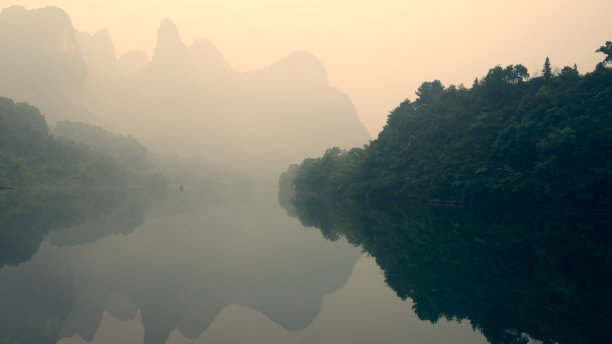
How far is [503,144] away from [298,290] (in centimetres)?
4224

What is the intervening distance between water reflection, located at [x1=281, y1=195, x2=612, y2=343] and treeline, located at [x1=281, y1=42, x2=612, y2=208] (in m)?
18.4

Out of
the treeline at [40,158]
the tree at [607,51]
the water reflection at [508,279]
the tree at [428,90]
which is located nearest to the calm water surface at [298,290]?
the water reflection at [508,279]

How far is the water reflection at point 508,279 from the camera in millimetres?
7948

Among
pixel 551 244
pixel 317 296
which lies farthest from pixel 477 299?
pixel 551 244

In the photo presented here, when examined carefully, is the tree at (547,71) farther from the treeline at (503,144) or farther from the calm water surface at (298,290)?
the calm water surface at (298,290)

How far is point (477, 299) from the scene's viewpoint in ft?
31.8

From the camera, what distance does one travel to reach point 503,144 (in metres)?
46.1

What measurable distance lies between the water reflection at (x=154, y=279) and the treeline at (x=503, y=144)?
29723 millimetres

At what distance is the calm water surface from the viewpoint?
773cm

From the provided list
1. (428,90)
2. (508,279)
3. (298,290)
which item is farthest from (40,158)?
(508,279)

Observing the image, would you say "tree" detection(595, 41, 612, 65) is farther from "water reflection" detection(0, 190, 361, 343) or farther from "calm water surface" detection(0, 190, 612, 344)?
"water reflection" detection(0, 190, 361, 343)

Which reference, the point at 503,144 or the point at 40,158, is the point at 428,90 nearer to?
the point at 503,144

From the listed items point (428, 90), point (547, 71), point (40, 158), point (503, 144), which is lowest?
point (503, 144)

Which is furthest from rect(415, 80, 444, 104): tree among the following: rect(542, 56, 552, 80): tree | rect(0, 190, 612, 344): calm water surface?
rect(0, 190, 612, 344): calm water surface
